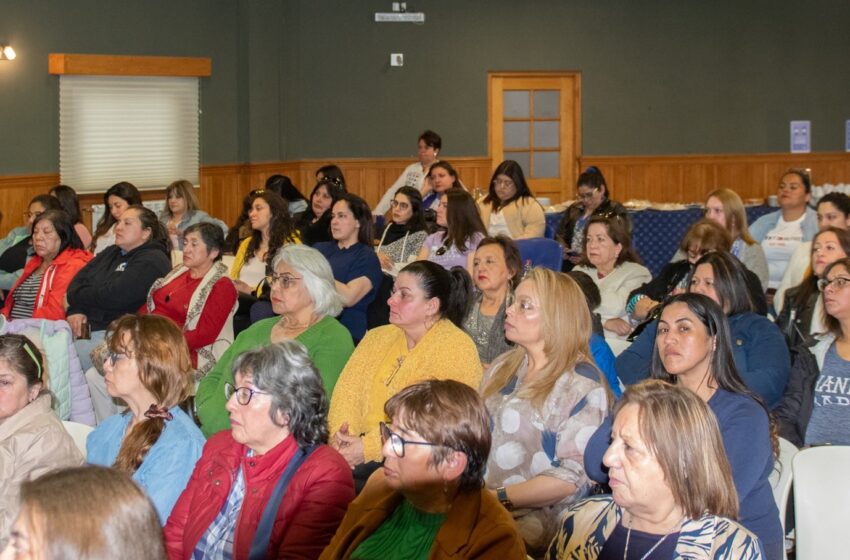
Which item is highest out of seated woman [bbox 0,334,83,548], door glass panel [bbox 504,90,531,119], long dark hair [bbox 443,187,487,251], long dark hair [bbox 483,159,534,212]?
door glass panel [bbox 504,90,531,119]

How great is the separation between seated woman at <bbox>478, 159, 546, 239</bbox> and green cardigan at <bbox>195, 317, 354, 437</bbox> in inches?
152

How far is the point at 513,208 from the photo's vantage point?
26.9ft

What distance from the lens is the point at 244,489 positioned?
3.07 meters

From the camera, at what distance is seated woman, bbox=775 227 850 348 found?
4.72 m

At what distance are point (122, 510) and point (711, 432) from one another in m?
1.31

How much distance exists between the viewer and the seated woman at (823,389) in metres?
4.01

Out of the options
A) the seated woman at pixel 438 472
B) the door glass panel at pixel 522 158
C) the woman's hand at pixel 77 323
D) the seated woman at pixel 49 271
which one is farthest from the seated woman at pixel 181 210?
the seated woman at pixel 438 472

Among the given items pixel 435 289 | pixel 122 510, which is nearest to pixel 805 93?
pixel 435 289

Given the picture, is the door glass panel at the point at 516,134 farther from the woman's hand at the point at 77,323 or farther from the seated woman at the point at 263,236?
the woman's hand at the point at 77,323

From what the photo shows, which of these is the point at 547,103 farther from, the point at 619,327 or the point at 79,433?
the point at 79,433

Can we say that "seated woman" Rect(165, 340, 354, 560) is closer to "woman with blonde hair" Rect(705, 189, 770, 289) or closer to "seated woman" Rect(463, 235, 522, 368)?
"seated woman" Rect(463, 235, 522, 368)

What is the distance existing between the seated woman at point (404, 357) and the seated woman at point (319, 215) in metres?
3.50

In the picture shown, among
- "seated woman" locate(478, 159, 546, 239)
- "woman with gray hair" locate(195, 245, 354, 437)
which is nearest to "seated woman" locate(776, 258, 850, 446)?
"woman with gray hair" locate(195, 245, 354, 437)

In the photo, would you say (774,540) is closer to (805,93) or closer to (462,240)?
(462,240)
